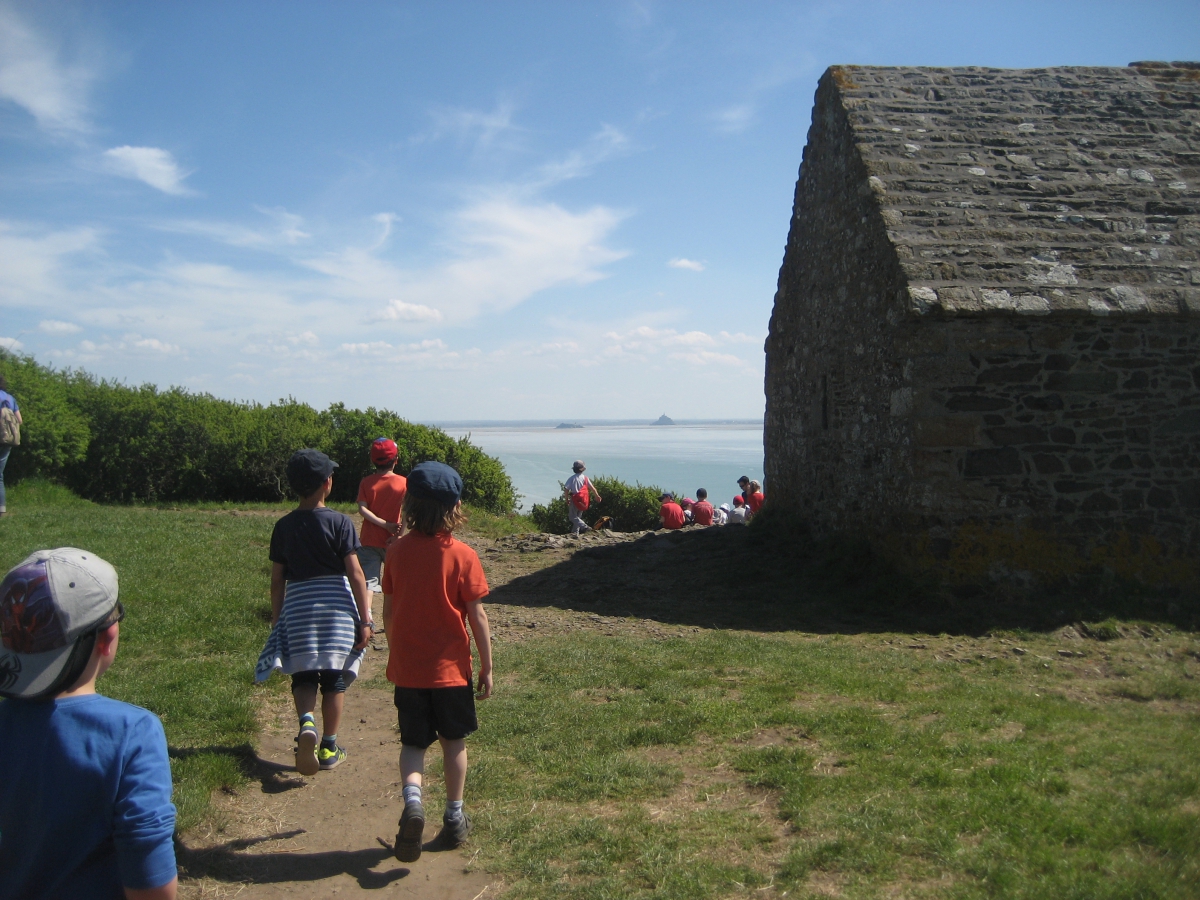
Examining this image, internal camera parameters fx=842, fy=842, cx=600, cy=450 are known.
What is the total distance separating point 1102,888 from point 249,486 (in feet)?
63.1

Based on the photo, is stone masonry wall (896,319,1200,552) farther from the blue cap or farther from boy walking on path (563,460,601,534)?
boy walking on path (563,460,601,534)

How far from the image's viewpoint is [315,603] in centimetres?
471

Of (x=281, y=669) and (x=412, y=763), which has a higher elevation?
(x=281, y=669)

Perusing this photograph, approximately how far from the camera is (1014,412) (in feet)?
28.8

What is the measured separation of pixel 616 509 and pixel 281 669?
1653 centimetres

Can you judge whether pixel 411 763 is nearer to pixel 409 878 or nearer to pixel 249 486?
pixel 409 878

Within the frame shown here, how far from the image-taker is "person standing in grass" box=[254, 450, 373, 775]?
15.4ft

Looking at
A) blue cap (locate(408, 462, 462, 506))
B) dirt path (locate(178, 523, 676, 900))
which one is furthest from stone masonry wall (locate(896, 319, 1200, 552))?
blue cap (locate(408, 462, 462, 506))

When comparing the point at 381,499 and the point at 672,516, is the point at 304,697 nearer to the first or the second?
the point at 381,499

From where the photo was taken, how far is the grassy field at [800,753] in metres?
3.52

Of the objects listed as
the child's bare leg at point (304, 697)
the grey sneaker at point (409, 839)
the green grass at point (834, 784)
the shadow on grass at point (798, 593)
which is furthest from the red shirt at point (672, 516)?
the grey sneaker at point (409, 839)

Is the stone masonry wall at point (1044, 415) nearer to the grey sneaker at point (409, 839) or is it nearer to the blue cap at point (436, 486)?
the blue cap at point (436, 486)

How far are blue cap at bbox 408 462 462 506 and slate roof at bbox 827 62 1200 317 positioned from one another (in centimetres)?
616

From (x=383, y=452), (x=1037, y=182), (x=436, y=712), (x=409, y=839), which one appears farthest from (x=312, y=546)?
(x=1037, y=182)
